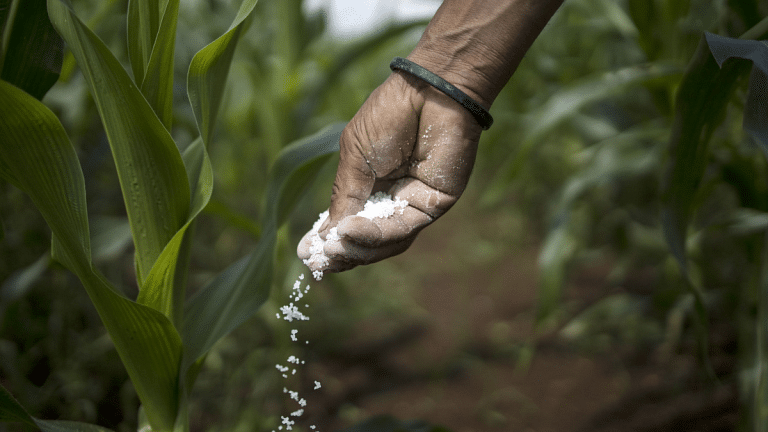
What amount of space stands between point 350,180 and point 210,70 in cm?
19

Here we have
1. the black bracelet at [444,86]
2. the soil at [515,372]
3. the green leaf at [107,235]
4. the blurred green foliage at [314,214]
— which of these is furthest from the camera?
the soil at [515,372]

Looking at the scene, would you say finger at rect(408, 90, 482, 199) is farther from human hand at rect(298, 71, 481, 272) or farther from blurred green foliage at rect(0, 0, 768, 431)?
blurred green foliage at rect(0, 0, 768, 431)

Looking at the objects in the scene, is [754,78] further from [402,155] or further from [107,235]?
[107,235]

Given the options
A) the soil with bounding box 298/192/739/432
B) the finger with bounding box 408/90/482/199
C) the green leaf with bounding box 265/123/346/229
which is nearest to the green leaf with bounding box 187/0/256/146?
the green leaf with bounding box 265/123/346/229

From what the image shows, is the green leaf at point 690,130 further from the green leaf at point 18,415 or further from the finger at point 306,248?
the green leaf at point 18,415

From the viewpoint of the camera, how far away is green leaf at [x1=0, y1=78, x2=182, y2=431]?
1.49ft

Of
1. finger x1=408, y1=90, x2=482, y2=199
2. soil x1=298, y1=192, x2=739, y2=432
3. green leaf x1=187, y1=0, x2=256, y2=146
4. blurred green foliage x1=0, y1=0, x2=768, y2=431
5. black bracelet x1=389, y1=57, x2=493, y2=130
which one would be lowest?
soil x1=298, y1=192, x2=739, y2=432

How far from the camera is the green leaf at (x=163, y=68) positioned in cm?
48

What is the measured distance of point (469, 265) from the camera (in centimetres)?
208

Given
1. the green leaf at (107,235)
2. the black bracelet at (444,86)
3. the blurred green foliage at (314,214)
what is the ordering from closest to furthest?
1. the black bracelet at (444,86)
2. the green leaf at (107,235)
3. the blurred green foliage at (314,214)

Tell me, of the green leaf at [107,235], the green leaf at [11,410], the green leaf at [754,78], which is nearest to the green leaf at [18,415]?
the green leaf at [11,410]

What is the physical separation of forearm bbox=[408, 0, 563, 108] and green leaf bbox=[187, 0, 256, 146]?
20 centimetres

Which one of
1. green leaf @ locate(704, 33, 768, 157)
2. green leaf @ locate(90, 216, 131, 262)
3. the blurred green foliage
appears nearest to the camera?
green leaf @ locate(704, 33, 768, 157)

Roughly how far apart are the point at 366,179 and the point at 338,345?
3.36ft
